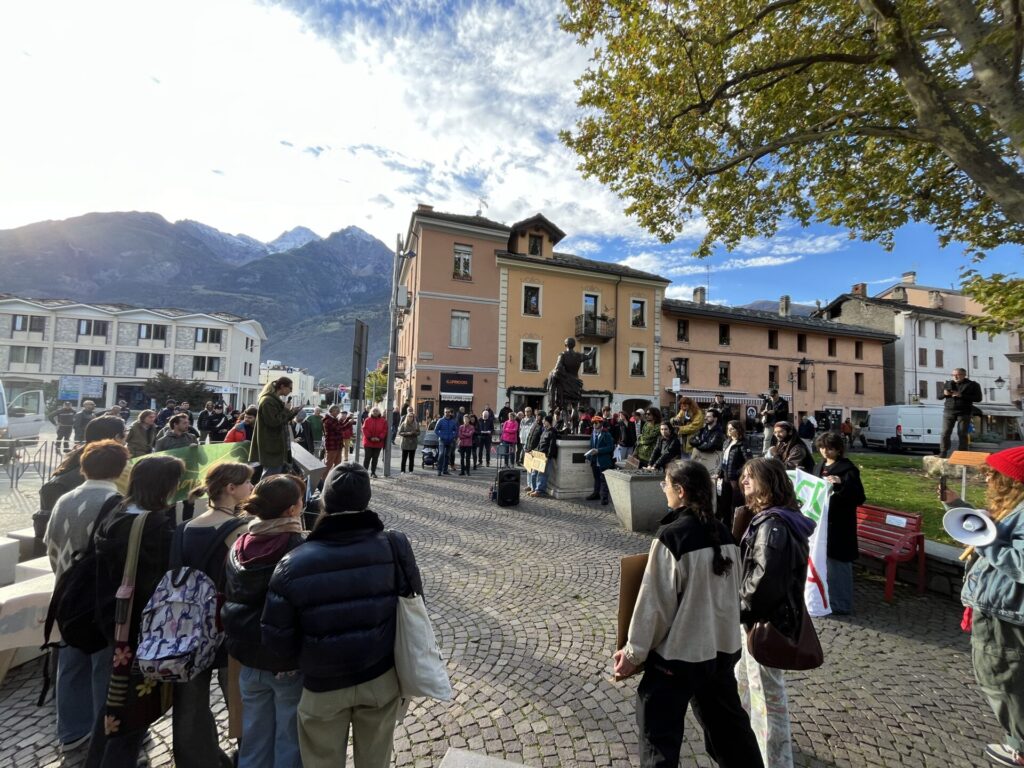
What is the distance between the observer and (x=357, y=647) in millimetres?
1860

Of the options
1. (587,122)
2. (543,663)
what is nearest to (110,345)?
(587,122)

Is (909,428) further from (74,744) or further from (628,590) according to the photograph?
(74,744)

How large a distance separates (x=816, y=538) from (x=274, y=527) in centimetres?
455

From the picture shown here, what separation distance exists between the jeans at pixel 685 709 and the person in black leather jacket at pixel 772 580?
31cm

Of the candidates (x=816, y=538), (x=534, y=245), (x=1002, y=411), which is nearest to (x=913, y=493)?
(x=816, y=538)

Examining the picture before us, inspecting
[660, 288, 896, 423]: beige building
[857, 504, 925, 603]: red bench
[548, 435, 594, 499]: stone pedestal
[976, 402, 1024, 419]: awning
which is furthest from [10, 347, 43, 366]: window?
[976, 402, 1024, 419]: awning

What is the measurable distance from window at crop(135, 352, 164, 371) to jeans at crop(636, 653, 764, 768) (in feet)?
198

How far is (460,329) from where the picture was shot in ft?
83.7

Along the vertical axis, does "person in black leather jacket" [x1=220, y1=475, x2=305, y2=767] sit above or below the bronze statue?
below

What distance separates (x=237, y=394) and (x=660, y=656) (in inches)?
2407

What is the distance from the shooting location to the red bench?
485cm

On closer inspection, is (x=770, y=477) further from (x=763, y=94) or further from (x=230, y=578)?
(x=763, y=94)

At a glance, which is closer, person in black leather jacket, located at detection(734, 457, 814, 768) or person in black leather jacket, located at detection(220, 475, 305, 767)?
person in black leather jacket, located at detection(220, 475, 305, 767)

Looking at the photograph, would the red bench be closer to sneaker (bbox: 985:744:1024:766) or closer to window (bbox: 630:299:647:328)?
sneaker (bbox: 985:744:1024:766)
